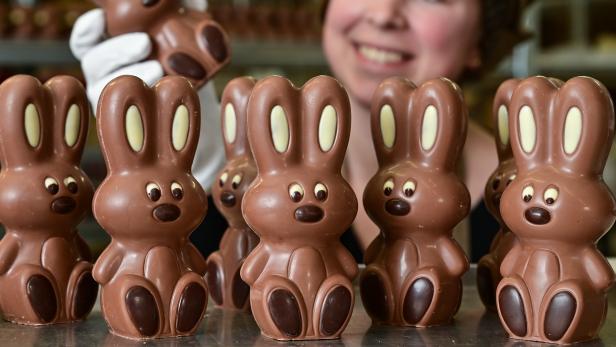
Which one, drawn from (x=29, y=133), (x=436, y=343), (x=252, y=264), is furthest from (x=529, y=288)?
(x=29, y=133)

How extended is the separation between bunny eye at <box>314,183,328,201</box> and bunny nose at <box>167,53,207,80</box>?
21 cm

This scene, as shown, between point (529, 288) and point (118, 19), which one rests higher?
point (118, 19)

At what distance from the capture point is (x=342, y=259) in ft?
2.23

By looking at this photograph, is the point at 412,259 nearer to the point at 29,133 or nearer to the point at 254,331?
the point at 254,331

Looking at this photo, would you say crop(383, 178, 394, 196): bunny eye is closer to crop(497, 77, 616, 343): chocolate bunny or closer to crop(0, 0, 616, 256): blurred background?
→ crop(497, 77, 616, 343): chocolate bunny

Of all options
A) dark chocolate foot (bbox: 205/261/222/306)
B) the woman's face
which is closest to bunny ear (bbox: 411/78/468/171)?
dark chocolate foot (bbox: 205/261/222/306)

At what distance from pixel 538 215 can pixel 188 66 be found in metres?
0.33

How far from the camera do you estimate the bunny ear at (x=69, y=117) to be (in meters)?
0.70

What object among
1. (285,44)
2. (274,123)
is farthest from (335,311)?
(285,44)

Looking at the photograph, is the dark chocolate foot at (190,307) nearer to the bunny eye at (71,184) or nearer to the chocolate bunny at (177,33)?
the bunny eye at (71,184)

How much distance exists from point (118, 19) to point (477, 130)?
0.72 meters

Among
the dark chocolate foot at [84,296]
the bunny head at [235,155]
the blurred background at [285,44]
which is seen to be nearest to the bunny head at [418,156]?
the bunny head at [235,155]

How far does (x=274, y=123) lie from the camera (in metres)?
0.66

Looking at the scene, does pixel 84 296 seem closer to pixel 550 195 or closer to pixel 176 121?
pixel 176 121
